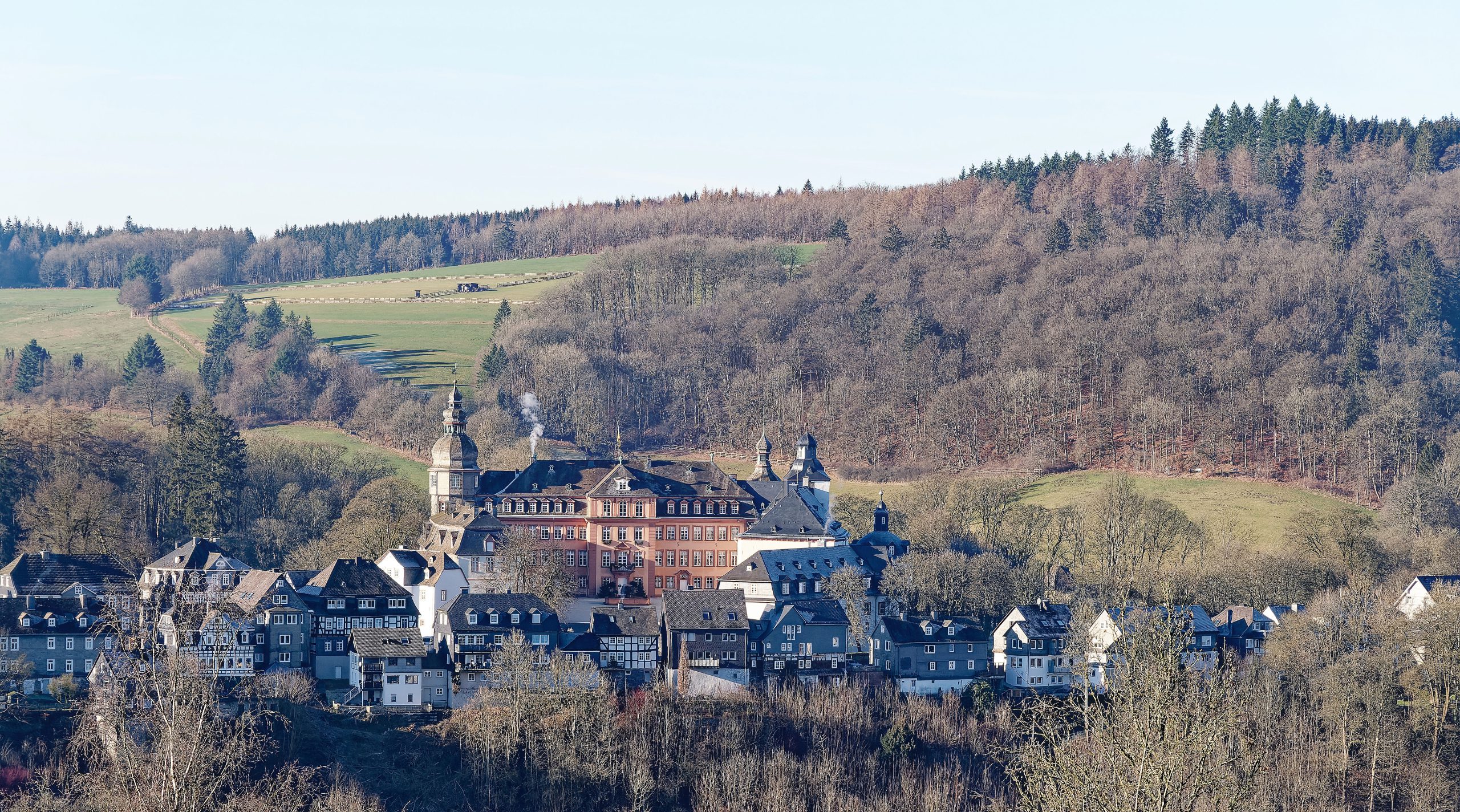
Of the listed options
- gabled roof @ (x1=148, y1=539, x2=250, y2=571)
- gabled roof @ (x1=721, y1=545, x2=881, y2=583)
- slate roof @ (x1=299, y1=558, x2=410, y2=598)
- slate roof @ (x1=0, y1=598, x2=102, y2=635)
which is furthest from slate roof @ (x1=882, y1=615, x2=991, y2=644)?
slate roof @ (x1=0, y1=598, x2=102, y2=635)

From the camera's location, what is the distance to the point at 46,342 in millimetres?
142750

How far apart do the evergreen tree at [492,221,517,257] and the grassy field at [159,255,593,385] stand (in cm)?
434

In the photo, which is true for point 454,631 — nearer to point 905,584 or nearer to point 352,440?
point 905,584

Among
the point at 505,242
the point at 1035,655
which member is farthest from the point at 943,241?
the point at 1035,655

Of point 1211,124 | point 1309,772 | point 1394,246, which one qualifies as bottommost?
point 1309,772

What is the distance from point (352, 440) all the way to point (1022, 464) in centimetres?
4088

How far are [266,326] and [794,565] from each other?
237 ft

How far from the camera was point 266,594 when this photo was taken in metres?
69.5

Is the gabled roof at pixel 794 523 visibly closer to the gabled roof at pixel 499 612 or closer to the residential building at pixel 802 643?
the residential building at pixel 802 643

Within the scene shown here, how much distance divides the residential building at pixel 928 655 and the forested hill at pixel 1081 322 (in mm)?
38020

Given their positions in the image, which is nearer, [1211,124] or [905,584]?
[905,584]

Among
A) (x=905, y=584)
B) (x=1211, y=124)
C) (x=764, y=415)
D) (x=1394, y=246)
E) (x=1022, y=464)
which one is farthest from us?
(x=1211, y=124)

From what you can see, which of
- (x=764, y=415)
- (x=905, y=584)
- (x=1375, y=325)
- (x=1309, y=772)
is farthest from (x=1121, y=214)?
(x=1309, y=772)

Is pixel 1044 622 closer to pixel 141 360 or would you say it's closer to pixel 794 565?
pixel 794 565
